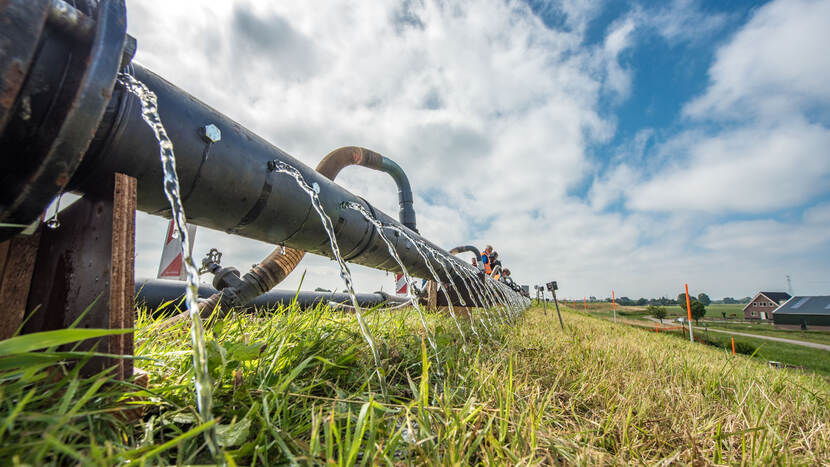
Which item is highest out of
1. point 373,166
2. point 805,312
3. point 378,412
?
point 373,166

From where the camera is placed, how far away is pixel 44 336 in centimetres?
88

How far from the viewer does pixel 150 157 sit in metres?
1.55

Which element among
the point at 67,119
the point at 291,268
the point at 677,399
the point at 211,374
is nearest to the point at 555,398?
the point at 677,399

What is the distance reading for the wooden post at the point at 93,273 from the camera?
1222mm

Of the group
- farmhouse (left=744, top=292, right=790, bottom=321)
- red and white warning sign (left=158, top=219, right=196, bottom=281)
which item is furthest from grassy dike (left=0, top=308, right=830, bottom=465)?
farmhouse (left=744, top=292, right=790, bottom=321)

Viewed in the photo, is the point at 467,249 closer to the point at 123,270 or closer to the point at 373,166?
the point at 373,166

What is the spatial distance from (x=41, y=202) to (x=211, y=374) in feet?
2.74

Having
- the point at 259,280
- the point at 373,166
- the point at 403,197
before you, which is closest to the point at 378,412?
the point at 259,280

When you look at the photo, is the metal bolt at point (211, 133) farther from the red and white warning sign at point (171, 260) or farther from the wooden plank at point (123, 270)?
the red and white warning sign at point (171, 260)

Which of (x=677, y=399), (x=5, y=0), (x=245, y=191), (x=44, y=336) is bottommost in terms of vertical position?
(x=677, y=399)

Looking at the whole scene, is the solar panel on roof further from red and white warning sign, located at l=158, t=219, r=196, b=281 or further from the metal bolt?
the metal bolt

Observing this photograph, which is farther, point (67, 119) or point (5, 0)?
point (67, 119)

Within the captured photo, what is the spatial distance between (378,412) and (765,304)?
111 meters

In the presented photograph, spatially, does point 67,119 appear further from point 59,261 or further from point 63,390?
point 63,390
